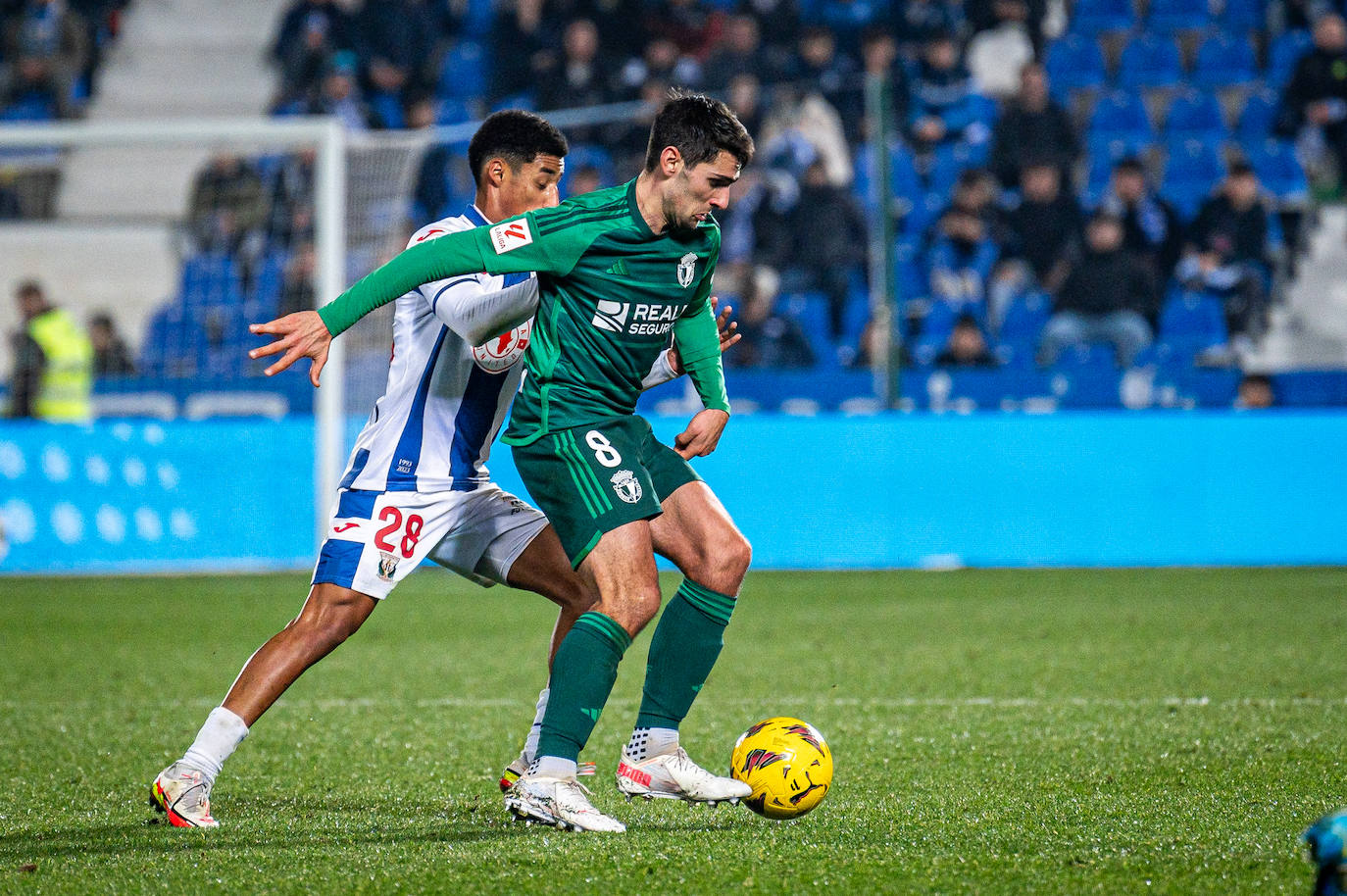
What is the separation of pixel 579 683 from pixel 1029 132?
11.7m

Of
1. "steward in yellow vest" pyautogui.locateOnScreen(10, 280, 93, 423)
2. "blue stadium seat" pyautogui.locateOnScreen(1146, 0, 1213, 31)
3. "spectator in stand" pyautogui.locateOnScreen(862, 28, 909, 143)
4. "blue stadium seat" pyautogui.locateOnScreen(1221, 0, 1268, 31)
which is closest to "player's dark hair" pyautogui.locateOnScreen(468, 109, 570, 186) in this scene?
"steward in yellow vest" pyautogui.locateOnScreen(10, 280, 93, 423)

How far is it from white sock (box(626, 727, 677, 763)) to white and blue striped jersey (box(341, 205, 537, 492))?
906mm

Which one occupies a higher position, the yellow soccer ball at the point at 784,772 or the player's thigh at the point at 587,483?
the player's thigh at the point at 587,483

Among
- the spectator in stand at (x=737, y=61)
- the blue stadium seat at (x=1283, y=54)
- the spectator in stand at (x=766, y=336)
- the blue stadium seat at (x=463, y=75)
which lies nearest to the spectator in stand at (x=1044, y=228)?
the spectator in stand at (x=766, y=336)

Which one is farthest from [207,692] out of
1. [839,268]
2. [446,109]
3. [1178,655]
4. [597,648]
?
[446,109]

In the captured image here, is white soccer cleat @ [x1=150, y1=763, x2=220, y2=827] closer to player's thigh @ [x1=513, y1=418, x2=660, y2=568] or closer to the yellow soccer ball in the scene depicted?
player's thigh @ [x1=513, y1=418, x2=660, y2=568]

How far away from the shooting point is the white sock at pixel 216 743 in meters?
4.25

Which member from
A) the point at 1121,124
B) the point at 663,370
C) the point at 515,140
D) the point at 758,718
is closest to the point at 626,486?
the point at 663,370

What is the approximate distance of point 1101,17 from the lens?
17.0 metres

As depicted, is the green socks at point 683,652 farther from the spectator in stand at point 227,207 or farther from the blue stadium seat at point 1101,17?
the blue stadium seat at point 1101,17

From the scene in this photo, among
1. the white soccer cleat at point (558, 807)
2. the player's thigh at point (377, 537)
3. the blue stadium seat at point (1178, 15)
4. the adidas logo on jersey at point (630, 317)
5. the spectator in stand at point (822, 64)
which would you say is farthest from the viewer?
the blue stadium seat at point (1178, 15)

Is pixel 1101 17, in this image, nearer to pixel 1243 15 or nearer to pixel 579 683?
pixel 1243 15

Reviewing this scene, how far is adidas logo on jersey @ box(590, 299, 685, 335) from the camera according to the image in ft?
13.7

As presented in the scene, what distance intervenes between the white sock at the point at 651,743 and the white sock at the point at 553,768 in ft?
1.00
